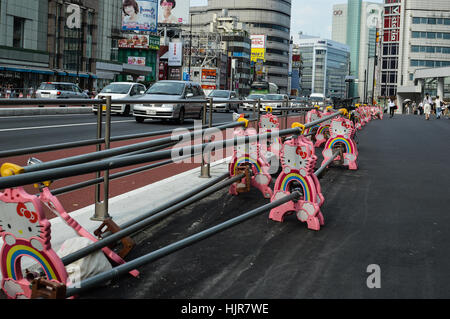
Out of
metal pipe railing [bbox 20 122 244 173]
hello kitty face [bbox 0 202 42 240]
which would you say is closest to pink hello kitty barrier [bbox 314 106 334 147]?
metal pipe railing [bbox 20 122 244 173]

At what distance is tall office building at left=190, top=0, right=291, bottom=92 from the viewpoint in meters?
164

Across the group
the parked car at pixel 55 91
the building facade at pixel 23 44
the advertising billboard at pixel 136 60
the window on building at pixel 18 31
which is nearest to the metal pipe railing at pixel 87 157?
the parked car at pixel 55 91

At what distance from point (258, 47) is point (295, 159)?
153 metres

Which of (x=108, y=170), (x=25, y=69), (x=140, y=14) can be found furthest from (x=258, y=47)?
(x=108, y=170)

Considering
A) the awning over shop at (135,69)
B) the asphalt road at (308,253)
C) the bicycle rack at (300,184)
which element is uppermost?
the awning over shop at (135,69)

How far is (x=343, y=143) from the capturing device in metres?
10.2

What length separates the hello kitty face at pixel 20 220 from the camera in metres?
2.95

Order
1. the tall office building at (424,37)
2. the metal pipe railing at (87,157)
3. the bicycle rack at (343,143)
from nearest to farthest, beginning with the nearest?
the metal pipe railing at (87,157) → the bicycle rack at (343,143) → the tall office building at (424,37)

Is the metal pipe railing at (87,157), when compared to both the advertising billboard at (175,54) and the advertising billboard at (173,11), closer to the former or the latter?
the advertising billboard at (173,11)

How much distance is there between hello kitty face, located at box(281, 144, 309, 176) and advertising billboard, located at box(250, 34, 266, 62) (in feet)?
494

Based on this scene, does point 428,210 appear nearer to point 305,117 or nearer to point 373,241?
point 373,241

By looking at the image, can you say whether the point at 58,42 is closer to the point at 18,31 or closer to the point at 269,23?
the point at 18,31

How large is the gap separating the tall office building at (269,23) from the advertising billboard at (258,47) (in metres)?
10.5
